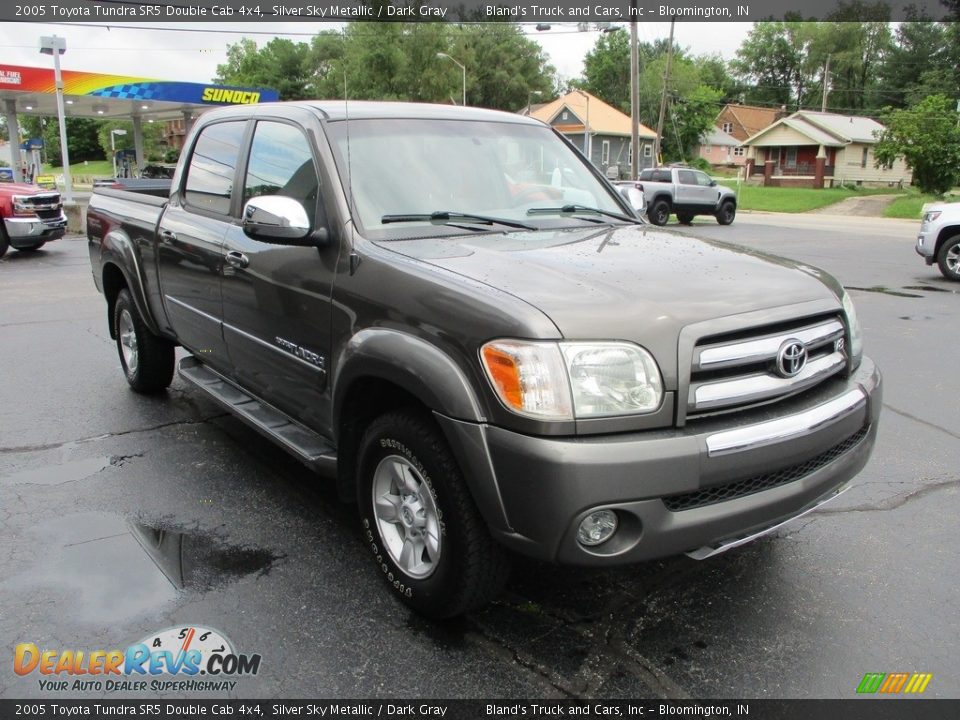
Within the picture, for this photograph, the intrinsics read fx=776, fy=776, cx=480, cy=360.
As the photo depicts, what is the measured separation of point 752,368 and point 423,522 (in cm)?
129

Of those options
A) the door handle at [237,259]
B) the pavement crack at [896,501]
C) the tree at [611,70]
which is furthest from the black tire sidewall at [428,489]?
the tree at [611,70]

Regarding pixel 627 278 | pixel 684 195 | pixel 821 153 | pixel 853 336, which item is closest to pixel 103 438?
pixel 627 278

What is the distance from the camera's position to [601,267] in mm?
2873

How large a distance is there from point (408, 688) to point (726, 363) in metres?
1.50

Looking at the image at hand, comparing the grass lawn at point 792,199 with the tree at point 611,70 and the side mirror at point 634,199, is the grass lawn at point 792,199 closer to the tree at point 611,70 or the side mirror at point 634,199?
the side mirror at point 634,199

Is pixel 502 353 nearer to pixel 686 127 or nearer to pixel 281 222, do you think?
pixel 281 222

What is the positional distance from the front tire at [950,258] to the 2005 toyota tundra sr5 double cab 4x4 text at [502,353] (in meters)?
10.1

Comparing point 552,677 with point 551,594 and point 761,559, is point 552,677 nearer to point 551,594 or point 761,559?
point 551,594

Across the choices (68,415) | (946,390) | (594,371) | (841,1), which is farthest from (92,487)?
(841,1)

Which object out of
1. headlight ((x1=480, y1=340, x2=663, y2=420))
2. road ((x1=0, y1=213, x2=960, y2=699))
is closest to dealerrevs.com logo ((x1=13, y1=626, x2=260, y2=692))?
road ((x1=0, y1=213, x2=960, y2=699))

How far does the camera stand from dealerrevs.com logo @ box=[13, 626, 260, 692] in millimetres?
2619

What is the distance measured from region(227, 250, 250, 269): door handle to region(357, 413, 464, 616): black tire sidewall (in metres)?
1.32

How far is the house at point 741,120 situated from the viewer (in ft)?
280

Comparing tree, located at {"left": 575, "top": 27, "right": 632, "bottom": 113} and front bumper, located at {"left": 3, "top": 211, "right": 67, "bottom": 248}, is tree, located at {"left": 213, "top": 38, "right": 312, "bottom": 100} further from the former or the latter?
front bumper, located at {"left": 3, "top": 211, "right": 67, "bottom": 248}
